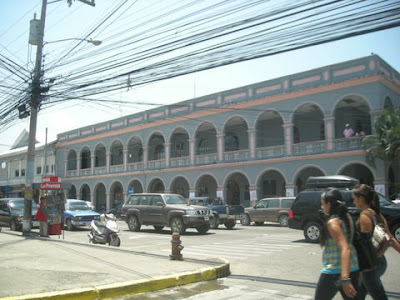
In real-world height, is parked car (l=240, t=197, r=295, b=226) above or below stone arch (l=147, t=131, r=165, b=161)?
below

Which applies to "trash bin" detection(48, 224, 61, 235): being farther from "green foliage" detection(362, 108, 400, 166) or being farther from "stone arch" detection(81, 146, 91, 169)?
"stone arch" detection(81, 146, 91, 169)

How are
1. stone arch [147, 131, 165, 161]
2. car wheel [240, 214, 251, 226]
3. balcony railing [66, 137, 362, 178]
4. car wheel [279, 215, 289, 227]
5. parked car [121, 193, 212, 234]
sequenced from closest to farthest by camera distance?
parked car [121, 193, 212, 234]
car wheel [279, 215, 289, 227]
car wheel [240, 214, 251, 226]
balcony railing [66, 137, 362, 178]
stone arch [147, 131, 165, 161]

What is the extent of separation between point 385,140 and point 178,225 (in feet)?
38.4

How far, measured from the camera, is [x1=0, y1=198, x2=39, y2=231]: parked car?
19516 mm

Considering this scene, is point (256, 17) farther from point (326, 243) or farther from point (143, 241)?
point (143, 241)

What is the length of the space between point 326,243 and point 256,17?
759 centimetres

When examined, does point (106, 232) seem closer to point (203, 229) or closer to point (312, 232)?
point (203, 229)

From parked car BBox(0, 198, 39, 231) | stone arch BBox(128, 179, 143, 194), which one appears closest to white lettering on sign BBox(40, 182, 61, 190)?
parked car BBox(0, 198, 39, 231)

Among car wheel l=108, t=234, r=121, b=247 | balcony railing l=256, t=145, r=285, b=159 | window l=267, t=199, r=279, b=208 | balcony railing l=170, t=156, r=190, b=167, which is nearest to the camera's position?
car wheel l=108, t=234, r=121, b=247

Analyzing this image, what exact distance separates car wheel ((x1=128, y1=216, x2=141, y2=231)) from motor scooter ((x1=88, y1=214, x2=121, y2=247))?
5.49m

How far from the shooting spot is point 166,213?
1773 cm

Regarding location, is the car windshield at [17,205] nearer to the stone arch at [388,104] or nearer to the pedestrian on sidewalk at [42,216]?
the pedestrian on sidewalk at [42,216]

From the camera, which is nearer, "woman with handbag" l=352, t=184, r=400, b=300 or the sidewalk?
"woman with handbag" l=352, t=184, r=400, b=300

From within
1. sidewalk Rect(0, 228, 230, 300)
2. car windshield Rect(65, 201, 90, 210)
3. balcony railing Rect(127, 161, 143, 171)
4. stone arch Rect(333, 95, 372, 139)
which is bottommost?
sidewalk Rect(0, 228, 230, 300)
